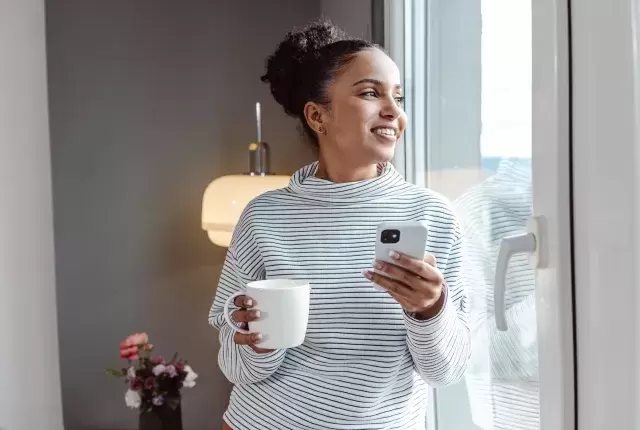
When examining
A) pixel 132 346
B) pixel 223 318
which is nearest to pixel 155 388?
pixel 132 346

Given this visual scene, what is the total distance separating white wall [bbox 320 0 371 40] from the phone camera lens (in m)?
0.96

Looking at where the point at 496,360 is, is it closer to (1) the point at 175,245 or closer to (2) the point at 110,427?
(1) the point at 175,245

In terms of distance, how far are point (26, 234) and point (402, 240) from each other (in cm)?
145

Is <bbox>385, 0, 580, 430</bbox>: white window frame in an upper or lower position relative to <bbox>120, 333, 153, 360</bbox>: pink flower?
upper

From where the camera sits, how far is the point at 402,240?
82cm

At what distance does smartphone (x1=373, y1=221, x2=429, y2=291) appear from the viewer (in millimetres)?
812

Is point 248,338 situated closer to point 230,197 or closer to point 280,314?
point 280,314

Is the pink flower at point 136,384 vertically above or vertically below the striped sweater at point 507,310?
below

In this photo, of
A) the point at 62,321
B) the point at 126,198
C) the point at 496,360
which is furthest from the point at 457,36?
the point at 62,321

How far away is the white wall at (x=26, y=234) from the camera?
1.86m

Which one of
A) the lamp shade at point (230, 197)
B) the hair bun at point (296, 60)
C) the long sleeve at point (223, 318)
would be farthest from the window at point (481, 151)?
the lamp shade at point (230, 197)

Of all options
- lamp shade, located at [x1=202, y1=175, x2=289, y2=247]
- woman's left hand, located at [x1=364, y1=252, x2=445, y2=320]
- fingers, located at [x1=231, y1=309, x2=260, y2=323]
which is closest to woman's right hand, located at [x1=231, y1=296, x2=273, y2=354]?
fingers, located at [x1=231, y1=309, x2=260, y2=323]

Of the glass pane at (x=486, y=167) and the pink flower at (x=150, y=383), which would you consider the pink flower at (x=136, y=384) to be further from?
the glass pane at (x=486, y=167)

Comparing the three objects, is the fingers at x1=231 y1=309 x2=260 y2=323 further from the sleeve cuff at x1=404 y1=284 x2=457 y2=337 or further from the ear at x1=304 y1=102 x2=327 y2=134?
the ear at x1=304 y1=102 x2=327 y2=134
